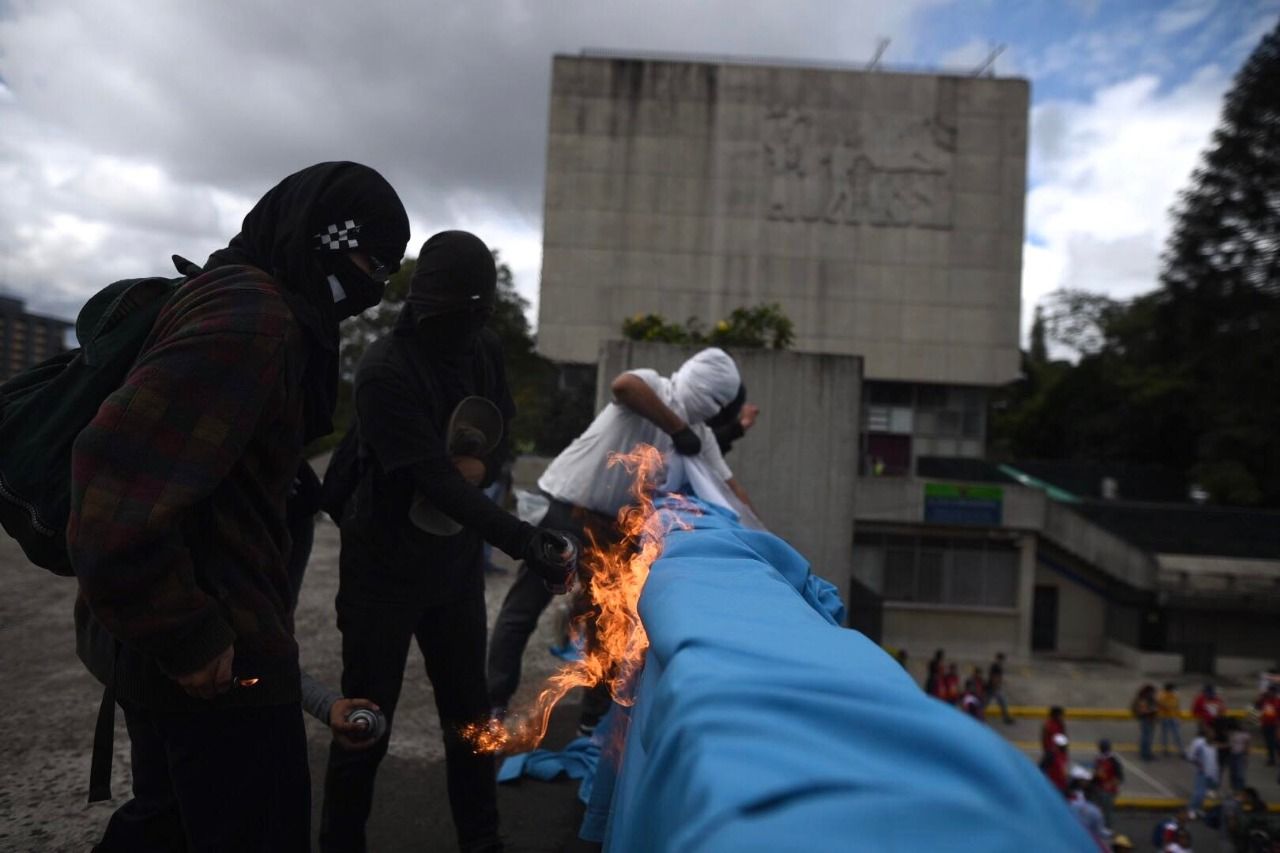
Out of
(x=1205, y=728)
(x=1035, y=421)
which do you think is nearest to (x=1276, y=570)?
(x=1205, y=728)

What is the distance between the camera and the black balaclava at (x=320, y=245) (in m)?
1.67

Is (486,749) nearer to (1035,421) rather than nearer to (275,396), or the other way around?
(275,396)

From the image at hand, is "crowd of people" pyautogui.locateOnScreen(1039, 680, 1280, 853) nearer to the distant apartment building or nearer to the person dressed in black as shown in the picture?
the person dressed in black

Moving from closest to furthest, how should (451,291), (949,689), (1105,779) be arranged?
(451,291) < (1105,779) < (949,689)

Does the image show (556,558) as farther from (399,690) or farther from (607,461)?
(607,461)

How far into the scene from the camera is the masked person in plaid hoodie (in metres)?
1.31

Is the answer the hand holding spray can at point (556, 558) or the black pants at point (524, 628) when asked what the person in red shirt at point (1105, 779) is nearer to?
the black pants at point (524, 628)

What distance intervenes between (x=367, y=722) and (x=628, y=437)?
1.67 metres

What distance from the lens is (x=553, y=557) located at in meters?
2.14

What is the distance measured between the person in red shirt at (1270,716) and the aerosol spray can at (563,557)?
17370mm

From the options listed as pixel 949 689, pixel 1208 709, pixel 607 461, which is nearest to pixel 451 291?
pixel 607 461

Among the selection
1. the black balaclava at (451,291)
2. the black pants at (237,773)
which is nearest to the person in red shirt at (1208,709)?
the black balaclava at (451,291)

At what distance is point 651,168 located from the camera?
30125 mm

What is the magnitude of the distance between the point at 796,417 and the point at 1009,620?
1909cm
